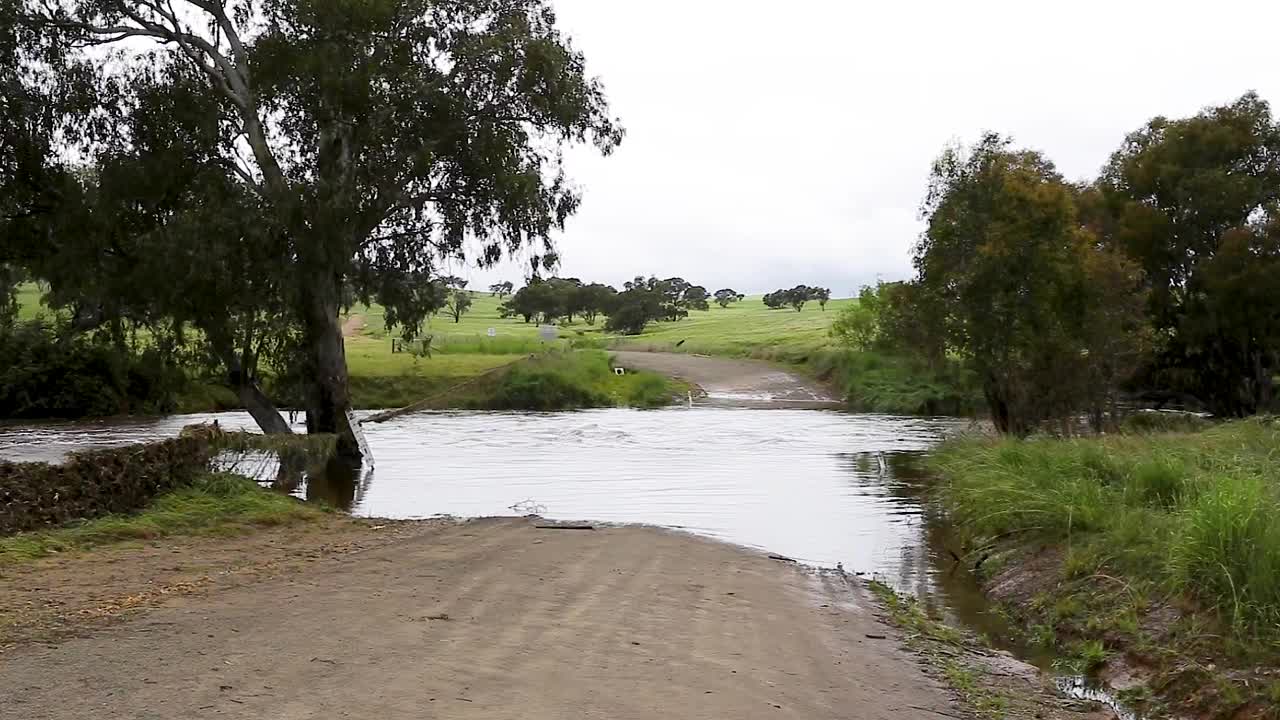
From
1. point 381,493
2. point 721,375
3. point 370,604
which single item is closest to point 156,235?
point 381,493

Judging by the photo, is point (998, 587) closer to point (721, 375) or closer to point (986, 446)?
point (986, 446)

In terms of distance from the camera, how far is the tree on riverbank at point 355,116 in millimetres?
21656

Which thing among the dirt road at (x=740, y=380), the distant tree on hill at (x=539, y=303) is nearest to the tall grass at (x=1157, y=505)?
the dirt road at (x=740, y=380)

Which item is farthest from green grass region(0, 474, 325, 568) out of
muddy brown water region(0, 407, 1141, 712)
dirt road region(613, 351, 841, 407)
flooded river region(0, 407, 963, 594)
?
dirt road region(613, 351, 841, 407)

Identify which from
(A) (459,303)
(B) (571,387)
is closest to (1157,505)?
(B) (571,387)

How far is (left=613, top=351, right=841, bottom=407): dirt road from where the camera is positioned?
51531 millimetres

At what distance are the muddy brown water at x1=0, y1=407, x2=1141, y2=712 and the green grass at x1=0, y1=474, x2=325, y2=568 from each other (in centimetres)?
185

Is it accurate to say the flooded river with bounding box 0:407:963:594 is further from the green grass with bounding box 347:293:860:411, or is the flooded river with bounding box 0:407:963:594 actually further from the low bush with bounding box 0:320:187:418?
the green grass with bounding box 347:293:860:411

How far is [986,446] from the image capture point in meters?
20.4

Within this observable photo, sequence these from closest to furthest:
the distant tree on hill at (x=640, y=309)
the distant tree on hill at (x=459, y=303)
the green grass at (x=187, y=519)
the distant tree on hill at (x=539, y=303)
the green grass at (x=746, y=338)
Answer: the green grass at (x=187, y=519) → the green grass at (x=746, y=338) → the distant tree on hill at (x=459, y=303) → the distant tree on hill at (x=640, y=309) → the distant tree on hill at (x=539, y=303)

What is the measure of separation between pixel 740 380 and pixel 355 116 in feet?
120

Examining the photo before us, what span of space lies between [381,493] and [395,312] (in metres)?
6.66

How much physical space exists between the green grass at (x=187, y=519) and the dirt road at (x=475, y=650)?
0.87 m

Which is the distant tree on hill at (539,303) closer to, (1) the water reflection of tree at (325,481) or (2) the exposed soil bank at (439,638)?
(1) the water reflection of tree at (325,481)
